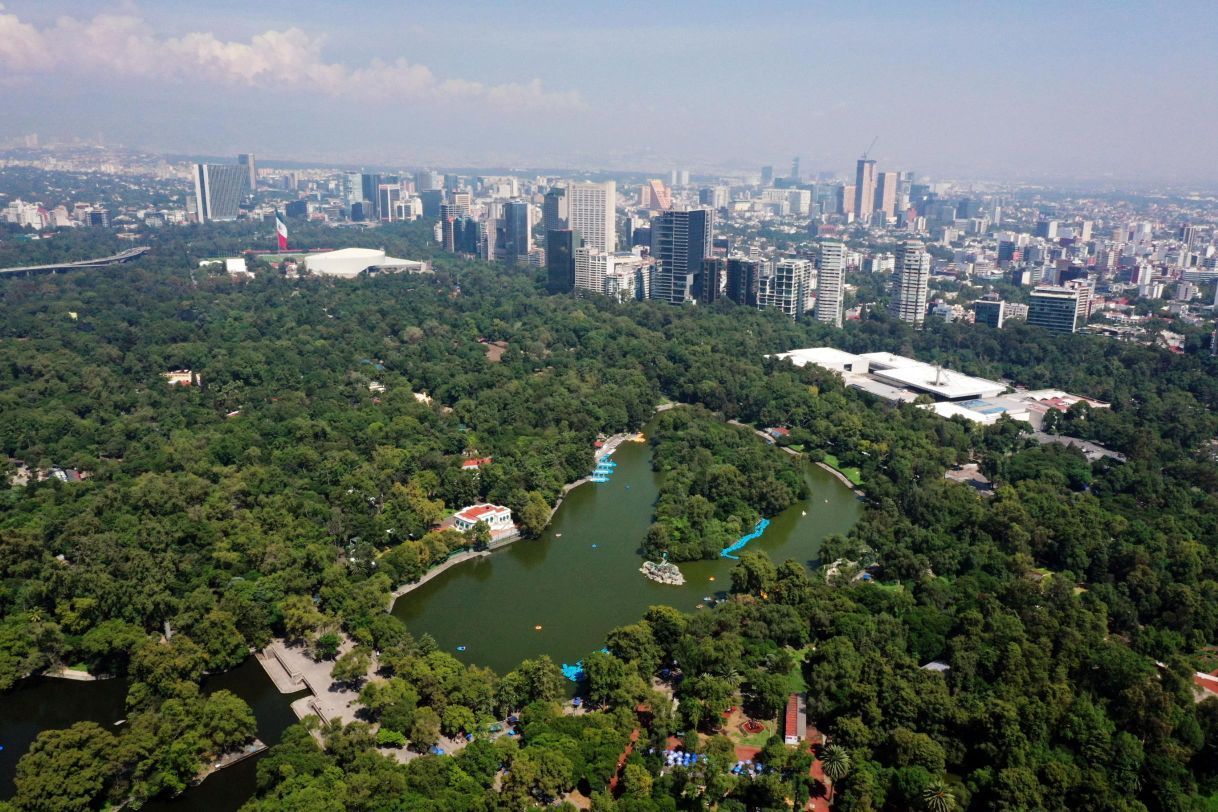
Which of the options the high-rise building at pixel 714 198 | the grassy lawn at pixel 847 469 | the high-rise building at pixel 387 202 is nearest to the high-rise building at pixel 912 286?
the grassy lawn at pixel 847 469

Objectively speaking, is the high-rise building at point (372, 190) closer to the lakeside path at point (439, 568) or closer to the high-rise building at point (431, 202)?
the high-rise building at point (431, 202)

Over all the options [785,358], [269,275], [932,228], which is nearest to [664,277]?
[785,358]

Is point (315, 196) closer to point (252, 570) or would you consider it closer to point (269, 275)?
point (269, 275)

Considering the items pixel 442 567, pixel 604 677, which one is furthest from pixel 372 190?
pixel 604 677

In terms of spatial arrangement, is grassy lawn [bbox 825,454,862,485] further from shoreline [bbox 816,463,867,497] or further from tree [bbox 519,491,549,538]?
tree [bbox 519,491,549,538]

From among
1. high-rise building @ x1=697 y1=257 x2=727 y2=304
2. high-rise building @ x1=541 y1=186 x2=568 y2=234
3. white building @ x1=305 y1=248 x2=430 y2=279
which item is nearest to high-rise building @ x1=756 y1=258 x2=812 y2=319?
high-rise building @ x1=697 y1=257 x2=727 y2=304

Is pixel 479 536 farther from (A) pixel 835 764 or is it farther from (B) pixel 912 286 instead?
(B) pixel 912 286

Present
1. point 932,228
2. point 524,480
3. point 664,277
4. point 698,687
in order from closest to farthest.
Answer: point 698,687 < point 524,480 < point 664,277 < point 932,228
